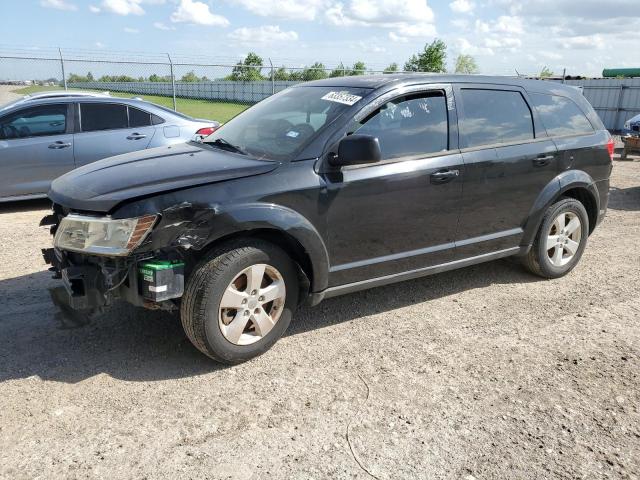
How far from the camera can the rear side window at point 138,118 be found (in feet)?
26.7

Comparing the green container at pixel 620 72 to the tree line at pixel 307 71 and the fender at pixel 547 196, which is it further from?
the fender at pixel 547 196

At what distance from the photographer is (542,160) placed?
4852 mm

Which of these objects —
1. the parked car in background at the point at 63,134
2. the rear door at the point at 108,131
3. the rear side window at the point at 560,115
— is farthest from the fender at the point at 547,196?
the rear door at the point at 108,131

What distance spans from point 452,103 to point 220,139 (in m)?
1.85

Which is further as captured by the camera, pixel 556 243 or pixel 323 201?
pixel 556 243

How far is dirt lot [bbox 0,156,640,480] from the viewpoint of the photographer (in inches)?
107

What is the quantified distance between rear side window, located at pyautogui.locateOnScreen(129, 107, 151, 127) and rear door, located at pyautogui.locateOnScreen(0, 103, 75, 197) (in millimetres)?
808

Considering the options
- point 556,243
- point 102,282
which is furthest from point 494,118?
point 102,282

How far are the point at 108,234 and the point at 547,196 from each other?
367 centimetres

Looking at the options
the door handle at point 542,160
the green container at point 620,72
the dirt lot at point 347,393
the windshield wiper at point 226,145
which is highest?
the green container at point 620,72

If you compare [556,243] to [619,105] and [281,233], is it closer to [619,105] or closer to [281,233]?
[281,233]

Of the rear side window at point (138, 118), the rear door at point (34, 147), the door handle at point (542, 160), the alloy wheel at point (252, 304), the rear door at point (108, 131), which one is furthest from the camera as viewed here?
the rear side window at point (138, 118)

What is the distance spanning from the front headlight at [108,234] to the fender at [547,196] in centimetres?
329

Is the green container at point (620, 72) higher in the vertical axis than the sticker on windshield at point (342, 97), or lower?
higher
